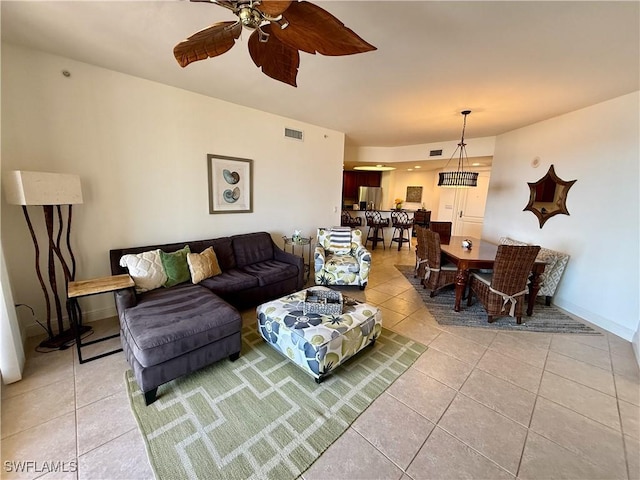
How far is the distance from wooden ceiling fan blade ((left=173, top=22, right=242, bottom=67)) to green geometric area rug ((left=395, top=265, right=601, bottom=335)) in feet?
10.7

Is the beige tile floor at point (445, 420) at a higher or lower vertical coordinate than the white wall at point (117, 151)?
lower

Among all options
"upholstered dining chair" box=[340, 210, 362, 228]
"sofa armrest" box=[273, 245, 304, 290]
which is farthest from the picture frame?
"upholstered dining chair" box=[340, 210, 362, 228]

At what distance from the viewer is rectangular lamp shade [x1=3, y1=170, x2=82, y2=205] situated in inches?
76.9

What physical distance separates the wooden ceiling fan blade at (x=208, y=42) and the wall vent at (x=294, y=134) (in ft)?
8.85

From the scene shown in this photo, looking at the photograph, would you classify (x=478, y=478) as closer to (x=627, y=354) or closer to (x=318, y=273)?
(x=627, y=354)

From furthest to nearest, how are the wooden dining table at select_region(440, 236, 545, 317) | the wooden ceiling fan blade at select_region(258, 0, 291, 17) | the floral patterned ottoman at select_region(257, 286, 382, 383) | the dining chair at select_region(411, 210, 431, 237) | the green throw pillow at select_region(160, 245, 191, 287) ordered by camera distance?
the dining chair at select_region(411, 210, 431, 237)
the wooden dining table at select_region(440, 236, 545, 317)
the green throw pillow at select_region(160, 245, 191, 287)
the floral patterned ottoman at select_region(257, 286, 382, 383)
the wooden ceiling fan blade at select_region(258, 0, 291, 17)

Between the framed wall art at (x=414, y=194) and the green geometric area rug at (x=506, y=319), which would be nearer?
the green geometric area rug at (x=506, y=319)

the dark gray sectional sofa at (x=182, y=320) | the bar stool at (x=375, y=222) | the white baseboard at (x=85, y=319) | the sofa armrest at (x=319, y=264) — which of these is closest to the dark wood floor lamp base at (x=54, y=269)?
the white baseboard at (x=85, y=319)


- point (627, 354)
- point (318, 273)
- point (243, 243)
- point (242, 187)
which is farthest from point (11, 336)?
point (627, 354)

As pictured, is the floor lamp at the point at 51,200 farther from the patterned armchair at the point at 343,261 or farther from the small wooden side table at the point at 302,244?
the patterned armchair at the point at 343,261

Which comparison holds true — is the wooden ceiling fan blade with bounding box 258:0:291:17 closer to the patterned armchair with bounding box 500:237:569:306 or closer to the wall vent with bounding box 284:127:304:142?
the wall vent with bounding box 284:127:304:142

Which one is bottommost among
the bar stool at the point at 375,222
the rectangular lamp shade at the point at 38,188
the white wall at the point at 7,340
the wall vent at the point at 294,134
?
the white wall at the point at 7,340

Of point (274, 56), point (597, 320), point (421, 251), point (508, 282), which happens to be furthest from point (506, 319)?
point (274, 56)

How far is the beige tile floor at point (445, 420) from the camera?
139 centimetres
